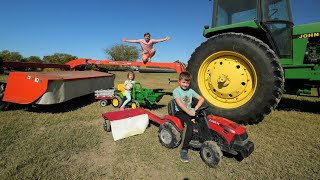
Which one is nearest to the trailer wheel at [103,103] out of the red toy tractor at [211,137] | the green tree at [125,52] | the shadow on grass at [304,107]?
the red toy tractor at [211,137]

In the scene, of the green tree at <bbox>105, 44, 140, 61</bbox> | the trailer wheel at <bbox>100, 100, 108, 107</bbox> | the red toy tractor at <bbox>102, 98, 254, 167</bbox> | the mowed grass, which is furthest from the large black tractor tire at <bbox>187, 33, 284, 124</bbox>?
the green tree at <bbox>105, 44, 140, 61</bbox>

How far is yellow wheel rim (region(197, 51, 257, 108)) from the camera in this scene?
4039 millimetres

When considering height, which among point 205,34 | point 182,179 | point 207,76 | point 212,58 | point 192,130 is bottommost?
point 182,179

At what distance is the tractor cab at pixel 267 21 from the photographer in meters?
4.46

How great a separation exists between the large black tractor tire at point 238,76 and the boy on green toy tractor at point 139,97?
1.41 meters

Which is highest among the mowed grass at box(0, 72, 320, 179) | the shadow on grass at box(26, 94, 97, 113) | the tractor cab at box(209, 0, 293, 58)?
the tractor cab at box(209, 0, 293, 58)

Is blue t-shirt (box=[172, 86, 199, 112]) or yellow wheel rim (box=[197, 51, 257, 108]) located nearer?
blue t-shirt (box=[172, 86, 199, 112])

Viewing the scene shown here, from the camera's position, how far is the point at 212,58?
14.8ft

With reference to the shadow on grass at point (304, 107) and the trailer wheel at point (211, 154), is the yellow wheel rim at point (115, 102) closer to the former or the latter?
the trailer wheel at point (211, 154)

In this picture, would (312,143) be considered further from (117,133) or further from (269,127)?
(117,133)

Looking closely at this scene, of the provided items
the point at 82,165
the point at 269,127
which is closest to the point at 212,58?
the point at 269,127

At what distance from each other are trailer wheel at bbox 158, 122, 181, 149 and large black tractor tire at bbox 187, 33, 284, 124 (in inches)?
49.1

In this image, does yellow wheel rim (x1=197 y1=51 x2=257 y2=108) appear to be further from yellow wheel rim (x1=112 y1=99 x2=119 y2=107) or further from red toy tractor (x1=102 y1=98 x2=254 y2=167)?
yellow wheel rim (x1=112 y1=99 x2=119 y2=107)

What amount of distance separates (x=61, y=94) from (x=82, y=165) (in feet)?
9.47
